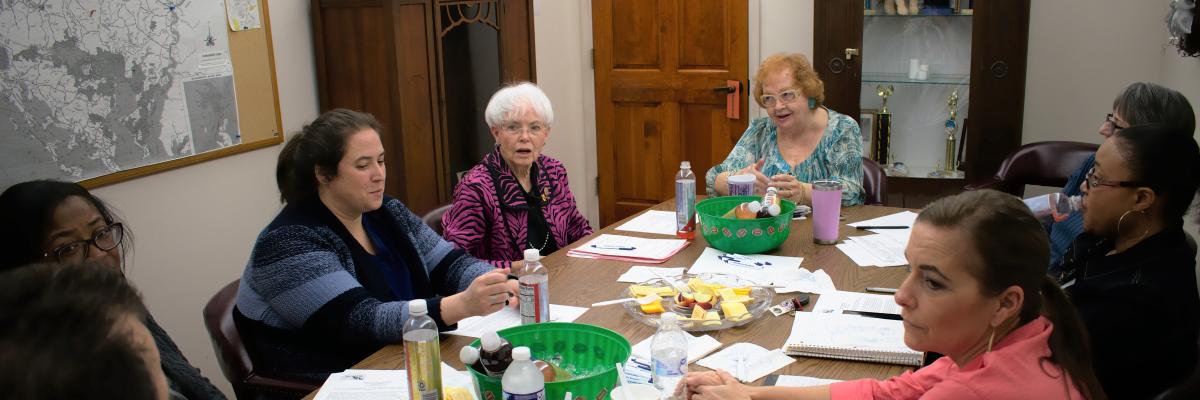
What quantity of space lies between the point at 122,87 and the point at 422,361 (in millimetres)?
2003

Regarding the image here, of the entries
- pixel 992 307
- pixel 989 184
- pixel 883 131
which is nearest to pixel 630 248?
pixel 992 307

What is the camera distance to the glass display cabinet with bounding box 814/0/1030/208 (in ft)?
13.0

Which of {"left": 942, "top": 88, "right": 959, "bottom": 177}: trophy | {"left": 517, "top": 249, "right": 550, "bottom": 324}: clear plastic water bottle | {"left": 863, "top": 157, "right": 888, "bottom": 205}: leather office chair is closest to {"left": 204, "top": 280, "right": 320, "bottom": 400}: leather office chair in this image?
{"left": 517, "top": 249, "right": 550, "bottom": 324}: clear plastic water bottle

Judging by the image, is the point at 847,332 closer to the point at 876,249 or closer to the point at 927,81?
the point at 876,249

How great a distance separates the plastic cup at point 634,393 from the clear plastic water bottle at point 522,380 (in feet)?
0.42

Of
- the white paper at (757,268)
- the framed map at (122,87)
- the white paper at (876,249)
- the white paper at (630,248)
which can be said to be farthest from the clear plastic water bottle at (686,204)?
the framed map at (122,87)

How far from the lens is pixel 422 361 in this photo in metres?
1.54

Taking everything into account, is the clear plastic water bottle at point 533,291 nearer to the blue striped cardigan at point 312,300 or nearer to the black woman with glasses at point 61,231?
the blue striped cardigan at point 312,300

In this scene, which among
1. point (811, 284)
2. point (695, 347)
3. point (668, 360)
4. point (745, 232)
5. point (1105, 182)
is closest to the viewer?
point (668, 360)

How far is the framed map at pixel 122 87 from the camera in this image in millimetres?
2678

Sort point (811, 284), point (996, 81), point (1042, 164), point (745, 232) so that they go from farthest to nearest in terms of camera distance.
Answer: point (996, 81), point (1042, 164), point (745, 232), point (811, 284)

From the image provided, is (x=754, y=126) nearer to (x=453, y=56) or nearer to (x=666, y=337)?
(x=453, y=56)

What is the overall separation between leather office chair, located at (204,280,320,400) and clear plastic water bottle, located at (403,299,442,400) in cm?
49

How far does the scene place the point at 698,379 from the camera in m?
1.57
